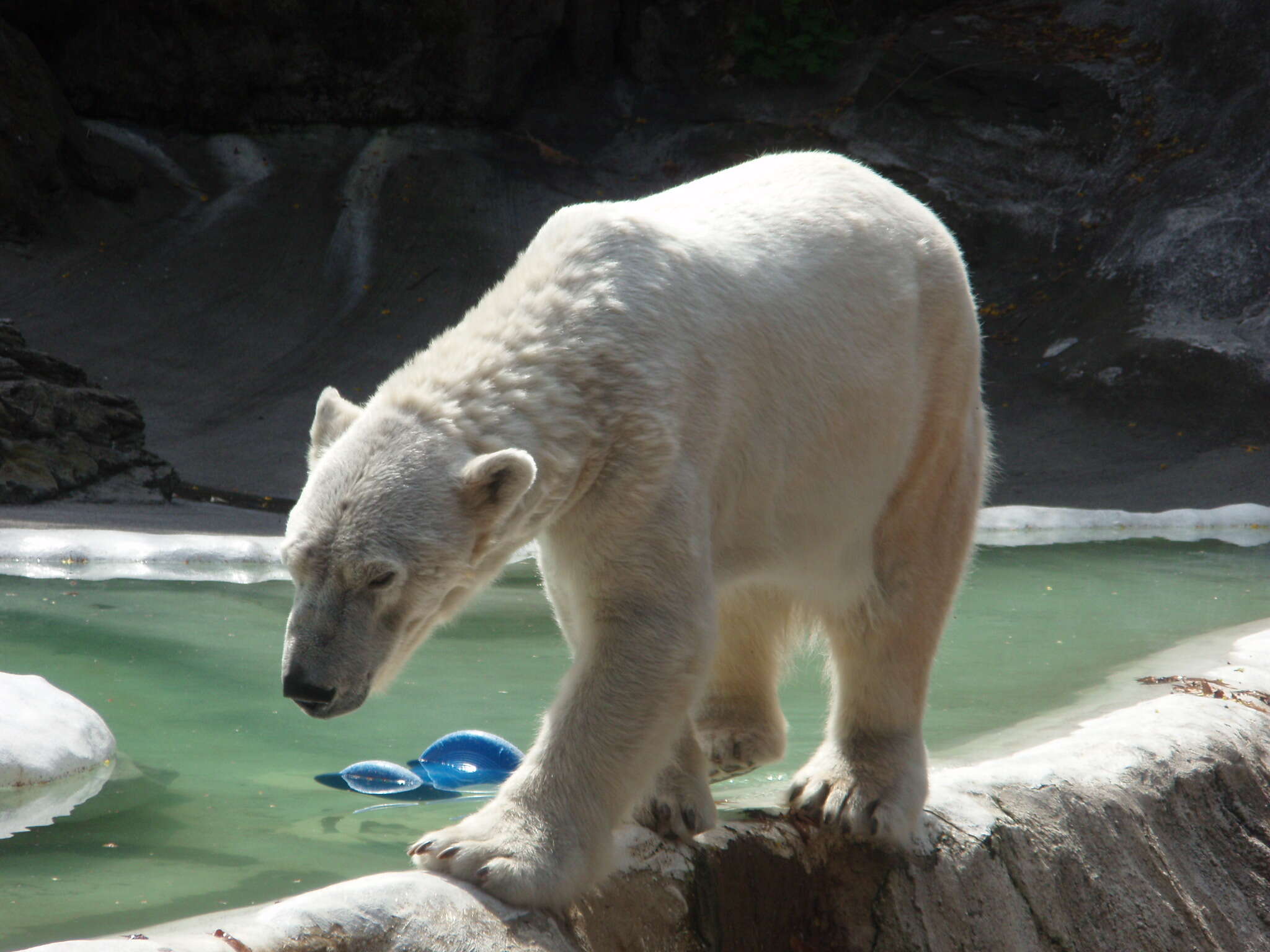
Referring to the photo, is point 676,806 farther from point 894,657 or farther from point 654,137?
point 654,137

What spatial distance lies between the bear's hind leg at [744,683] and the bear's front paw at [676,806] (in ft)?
1.86

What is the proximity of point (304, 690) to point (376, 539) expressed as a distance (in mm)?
245

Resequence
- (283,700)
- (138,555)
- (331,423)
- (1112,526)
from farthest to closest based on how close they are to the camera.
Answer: (1112,526) → (138,555) → (283,700) → (331,423)

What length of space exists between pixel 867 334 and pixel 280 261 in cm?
1356

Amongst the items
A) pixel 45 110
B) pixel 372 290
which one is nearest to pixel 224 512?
pixel 372 290

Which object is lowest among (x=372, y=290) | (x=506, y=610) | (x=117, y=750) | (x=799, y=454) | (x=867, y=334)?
(x=372, y=290)

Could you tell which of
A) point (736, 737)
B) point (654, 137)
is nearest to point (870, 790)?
point (736, 737)

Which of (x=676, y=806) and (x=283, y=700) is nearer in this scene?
(x=676, y=806)

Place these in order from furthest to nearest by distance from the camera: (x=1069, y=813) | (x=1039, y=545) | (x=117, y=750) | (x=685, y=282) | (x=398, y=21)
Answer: (x=398, y=21), (x=1039, y=545), (x=117, y=750), (x=1069, y=813), (x=685, y=282)

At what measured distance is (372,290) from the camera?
48.9 ft

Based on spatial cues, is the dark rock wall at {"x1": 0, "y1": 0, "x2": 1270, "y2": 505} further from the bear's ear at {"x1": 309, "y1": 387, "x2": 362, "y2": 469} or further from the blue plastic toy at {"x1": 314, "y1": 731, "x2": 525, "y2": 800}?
the bear's ear at {"x1": 309, "y1": 387, "x2": 362, "y2": 469}

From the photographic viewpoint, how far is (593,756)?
2.10m

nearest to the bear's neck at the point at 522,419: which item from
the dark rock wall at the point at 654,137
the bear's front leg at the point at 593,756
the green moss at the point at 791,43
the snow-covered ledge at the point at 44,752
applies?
the bear's front leg at the point at 593,756

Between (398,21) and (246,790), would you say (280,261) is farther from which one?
(246,790)
